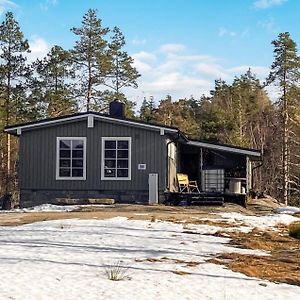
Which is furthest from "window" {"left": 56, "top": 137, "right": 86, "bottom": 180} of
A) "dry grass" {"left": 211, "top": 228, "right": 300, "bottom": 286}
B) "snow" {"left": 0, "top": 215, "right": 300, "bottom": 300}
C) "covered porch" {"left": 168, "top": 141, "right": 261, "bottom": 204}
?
"dry grass" {"left": 211, "top": 228, "right": 300, "bottom": 286}

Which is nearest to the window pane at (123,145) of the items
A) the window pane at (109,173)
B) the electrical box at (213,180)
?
the window pane at (109,173)

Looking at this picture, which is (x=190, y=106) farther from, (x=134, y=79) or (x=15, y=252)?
(x=15, y=252)

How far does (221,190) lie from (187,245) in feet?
42.5

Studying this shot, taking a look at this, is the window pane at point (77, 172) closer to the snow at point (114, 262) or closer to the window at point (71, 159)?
the window at point (71, 159)

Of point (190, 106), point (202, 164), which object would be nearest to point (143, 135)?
point (202, 164)

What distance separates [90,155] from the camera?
19.9 m

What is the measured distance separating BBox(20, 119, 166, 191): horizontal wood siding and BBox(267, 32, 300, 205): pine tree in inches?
754

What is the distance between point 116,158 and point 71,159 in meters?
1.74

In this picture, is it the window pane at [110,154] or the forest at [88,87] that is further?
the forest at [88,87]

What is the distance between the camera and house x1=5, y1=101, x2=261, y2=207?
19656 millimetres

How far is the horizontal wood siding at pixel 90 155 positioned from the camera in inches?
774

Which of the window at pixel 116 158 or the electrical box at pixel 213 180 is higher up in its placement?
the window at pixel 116 158

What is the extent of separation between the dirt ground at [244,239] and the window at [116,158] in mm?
1881

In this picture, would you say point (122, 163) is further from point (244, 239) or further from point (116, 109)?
point (244, 239)
